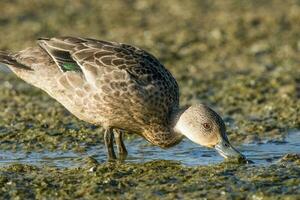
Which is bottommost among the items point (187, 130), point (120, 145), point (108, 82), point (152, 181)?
point (152, 181)

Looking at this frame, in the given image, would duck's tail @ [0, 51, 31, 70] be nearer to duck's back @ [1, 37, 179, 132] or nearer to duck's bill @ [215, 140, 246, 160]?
duck's back @ [1, 37, 179, 132]

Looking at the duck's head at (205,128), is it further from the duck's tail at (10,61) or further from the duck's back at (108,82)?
the duck's tail at (10,61)

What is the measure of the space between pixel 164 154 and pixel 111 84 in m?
1.13

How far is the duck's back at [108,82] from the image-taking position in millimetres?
8789

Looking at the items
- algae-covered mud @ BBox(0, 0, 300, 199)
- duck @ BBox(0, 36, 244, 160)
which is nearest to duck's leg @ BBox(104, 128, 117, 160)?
duck @ BBox(0, 36, 244, 160)

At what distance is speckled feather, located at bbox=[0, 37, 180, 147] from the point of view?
8.80m

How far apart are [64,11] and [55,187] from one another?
933 centimetres

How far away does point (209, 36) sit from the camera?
49.1ft

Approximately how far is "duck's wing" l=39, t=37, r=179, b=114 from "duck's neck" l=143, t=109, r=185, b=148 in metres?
0.15

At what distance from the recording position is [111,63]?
891 centimetres

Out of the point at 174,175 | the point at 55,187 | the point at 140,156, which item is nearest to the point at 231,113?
the point at 140,156

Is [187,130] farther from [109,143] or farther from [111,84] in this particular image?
[111,84]

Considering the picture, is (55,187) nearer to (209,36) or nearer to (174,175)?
(174,175)

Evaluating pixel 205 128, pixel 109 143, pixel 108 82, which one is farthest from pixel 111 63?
pixel 205 128
